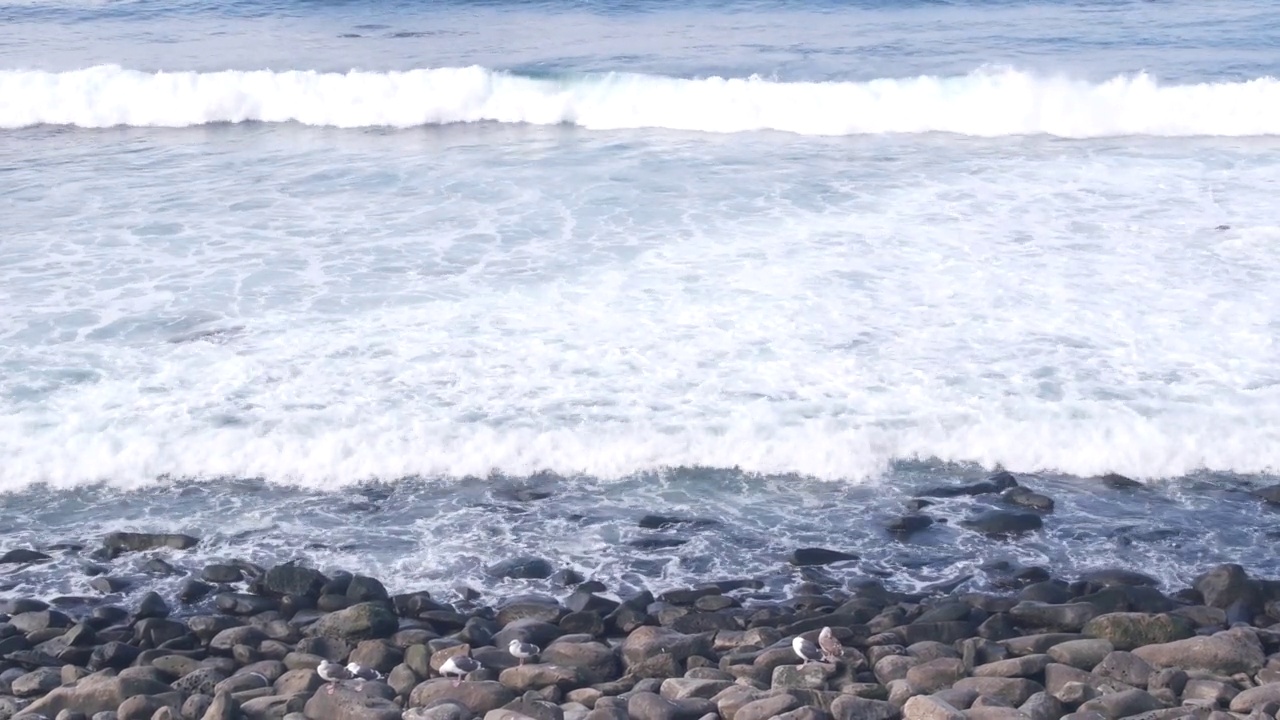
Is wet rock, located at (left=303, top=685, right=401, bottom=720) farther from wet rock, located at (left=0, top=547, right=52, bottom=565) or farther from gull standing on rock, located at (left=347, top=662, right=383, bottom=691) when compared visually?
wet rock, located at (left=0, top=547, right=52, bottom=565)

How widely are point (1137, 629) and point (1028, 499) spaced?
1.78 meters

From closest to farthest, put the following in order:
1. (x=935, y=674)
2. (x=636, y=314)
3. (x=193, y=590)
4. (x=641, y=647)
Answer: (x=935, y=674) < (x=641, y=647) < (x=193, y=590) < (x=636, y=314)

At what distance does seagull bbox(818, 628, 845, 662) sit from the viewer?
6.71 m

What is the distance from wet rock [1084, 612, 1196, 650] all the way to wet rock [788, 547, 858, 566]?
1579 millimetres

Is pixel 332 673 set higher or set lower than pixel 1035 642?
higher

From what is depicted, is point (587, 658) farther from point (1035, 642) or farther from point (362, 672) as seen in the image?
point (1035, 642)

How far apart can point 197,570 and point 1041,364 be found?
22.5 feet

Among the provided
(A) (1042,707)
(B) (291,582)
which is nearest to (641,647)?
(A) (1042,707)

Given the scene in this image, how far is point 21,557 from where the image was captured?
8.06 meters

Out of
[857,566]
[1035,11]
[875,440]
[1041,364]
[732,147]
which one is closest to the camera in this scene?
[857,566]

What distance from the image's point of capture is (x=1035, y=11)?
94.2 ft

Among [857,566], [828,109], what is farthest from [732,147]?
[857,566]

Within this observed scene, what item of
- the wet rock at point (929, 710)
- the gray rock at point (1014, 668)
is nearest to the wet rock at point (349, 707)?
the wet rock at point (929, 710)

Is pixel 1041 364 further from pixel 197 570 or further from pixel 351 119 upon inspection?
pixel 351 119
